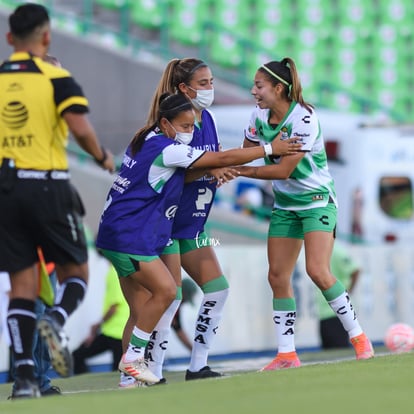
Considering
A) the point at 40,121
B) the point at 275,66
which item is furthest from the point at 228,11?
the point at 40,121

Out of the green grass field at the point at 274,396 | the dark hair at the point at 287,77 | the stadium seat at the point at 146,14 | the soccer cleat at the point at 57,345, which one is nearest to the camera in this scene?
the green grass field at the point at 274,396

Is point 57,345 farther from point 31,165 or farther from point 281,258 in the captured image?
point 281,258

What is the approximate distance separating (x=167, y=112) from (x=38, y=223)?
144cm

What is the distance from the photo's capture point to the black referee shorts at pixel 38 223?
7348mm

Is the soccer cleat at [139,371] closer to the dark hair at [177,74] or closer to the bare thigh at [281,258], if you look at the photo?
the bare thigh at [281,258]

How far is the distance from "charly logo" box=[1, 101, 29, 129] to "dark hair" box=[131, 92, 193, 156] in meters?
1.17

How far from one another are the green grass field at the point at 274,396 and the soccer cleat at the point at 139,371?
62 centimetres

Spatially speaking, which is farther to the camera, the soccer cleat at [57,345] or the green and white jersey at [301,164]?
the green and white jersey at [301,164]

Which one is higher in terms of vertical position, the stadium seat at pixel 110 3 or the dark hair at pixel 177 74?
the stadium seat at pixel 110 3

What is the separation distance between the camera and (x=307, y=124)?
8875 mm

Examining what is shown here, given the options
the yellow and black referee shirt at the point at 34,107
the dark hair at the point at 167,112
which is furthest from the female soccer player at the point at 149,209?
the yellow and black referee shirt at the point at 34,107

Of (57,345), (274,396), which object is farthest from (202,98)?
(274,396)

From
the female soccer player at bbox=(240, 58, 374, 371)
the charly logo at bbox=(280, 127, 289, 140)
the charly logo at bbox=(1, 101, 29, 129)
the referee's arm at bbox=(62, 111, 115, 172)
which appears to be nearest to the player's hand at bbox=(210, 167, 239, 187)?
the female soccer player at bbox=(240, 58, 374, 371)

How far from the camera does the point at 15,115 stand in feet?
24.1
